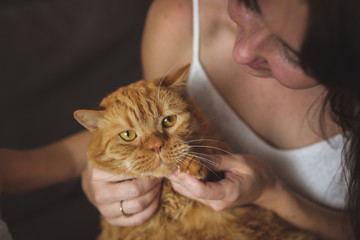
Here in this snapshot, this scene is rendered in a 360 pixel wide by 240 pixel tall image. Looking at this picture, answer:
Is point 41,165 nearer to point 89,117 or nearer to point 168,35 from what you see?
point 89,117

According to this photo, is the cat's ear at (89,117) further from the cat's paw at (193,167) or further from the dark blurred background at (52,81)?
the dark blurred background at (52,81)

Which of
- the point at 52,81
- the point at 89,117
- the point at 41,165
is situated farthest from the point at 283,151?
the point at 52,81

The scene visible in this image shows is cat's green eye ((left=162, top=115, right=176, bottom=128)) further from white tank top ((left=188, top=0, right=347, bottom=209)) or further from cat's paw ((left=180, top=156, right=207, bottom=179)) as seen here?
white tank top ((left=188, top=0, right=347, bottom=209))

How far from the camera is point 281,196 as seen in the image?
4.05 feet

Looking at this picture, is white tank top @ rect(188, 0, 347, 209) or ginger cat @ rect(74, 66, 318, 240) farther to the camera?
white tank top @ rect(188, 0, 347, 209)

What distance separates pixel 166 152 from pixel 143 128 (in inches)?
5.0

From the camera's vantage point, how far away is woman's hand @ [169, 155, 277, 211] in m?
0.98

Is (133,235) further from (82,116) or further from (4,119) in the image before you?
(4,119)

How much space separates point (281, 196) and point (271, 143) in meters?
0.28

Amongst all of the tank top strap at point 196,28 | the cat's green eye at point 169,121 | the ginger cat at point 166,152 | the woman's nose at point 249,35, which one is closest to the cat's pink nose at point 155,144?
the ginger cat at point 166,152

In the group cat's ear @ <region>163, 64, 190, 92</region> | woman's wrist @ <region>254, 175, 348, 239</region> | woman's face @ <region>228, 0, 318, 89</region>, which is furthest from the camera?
woman's wrist @ <region>254, 175, 348, 239</region>

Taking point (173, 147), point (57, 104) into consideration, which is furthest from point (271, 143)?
point (57, 104)

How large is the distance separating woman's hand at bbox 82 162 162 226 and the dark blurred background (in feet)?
2.18

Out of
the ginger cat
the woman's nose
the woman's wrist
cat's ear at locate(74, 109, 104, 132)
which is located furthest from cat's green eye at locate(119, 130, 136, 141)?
the woman's wrist
